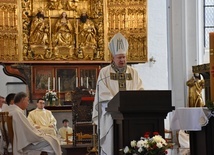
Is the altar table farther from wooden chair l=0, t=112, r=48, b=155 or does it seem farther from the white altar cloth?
wooden chair l=0, t=112, r=48, b=155

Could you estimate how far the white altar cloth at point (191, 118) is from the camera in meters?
6.87

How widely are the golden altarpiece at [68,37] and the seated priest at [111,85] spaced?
27.5 feet

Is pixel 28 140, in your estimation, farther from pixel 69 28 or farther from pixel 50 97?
pixel 69 28

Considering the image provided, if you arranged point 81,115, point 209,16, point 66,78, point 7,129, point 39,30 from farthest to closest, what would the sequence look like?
point 209,16
point 66,78
point 39,30
point 81,115
point 7,129

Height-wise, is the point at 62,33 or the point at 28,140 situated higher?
the point at 62,33

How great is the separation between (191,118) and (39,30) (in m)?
9.98

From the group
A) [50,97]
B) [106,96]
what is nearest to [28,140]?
[106,96]

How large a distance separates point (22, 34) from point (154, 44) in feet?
19.1

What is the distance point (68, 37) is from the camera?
16.7 m

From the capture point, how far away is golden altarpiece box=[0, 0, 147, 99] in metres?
16.2

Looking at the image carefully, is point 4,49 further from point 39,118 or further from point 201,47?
point 201,47

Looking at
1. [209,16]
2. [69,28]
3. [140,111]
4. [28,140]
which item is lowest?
[28,140]

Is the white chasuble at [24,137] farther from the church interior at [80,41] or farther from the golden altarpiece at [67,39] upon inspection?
the golden altarpiece at [67,39]

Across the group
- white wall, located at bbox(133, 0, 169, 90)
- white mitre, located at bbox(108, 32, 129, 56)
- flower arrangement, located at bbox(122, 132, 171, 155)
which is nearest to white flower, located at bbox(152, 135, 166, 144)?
flower arrangement, located at bbox(122, 132, 171, 155)
